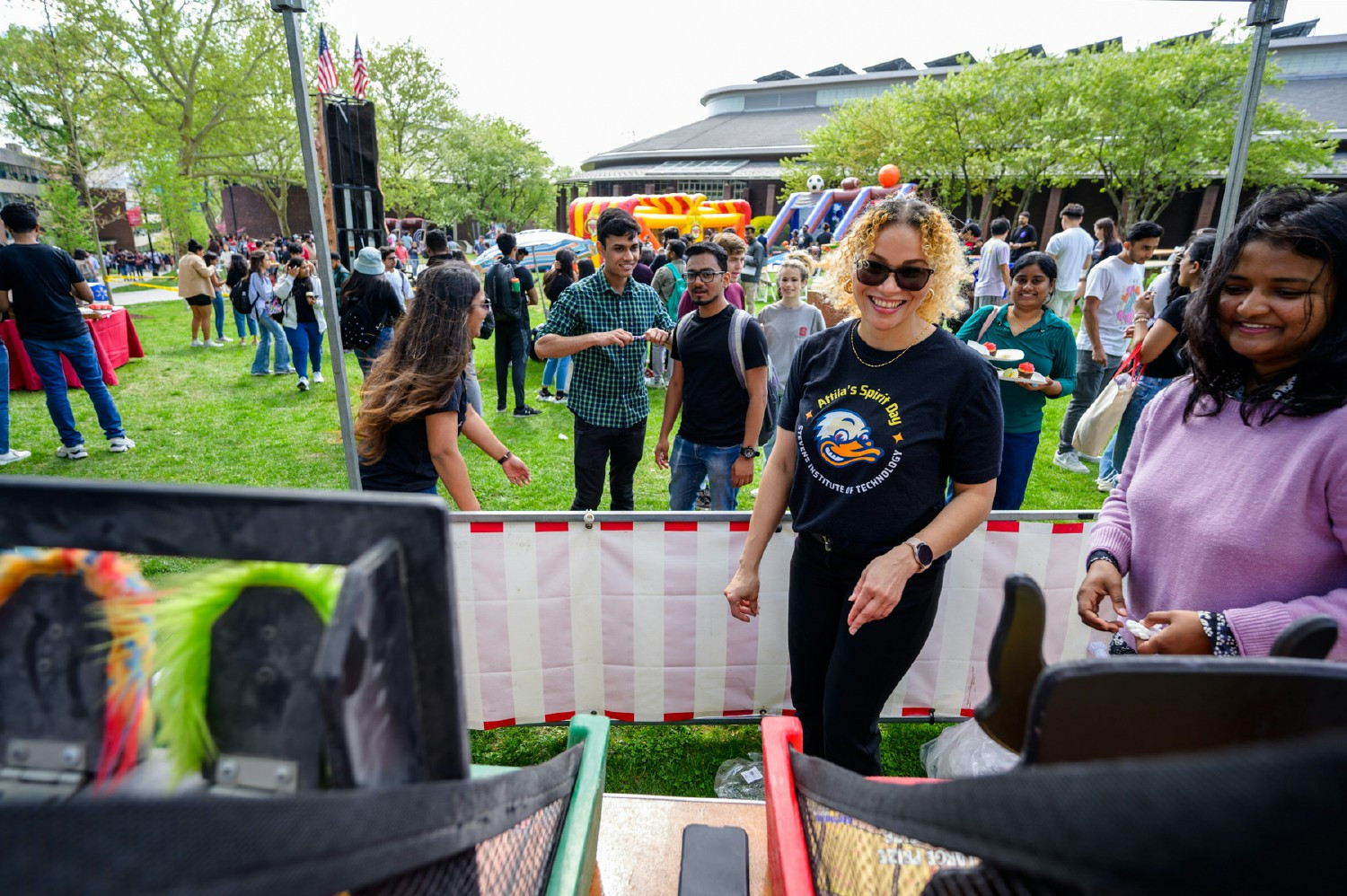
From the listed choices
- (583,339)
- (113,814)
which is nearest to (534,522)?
(583,339)

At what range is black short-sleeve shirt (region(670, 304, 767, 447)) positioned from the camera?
4.00 meters

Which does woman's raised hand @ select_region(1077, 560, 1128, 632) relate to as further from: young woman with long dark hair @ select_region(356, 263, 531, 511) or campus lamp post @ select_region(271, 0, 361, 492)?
campus lamp post @ select_region(271, 0, 361, 492)

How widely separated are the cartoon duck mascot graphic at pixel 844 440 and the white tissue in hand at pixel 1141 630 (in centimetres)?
69

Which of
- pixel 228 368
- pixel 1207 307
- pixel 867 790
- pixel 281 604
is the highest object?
pixel 1207 307

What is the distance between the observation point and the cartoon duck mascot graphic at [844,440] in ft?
6.33

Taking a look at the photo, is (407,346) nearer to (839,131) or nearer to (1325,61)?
(839,131)

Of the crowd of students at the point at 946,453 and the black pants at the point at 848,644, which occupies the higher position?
the crowd of students at the point at 946,453

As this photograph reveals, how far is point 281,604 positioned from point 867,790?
24.7 inches

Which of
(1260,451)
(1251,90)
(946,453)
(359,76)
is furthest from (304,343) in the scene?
(1260,451)

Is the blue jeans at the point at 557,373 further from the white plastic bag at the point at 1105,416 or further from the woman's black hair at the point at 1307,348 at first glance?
the woman's black hair at the point at 1307,348

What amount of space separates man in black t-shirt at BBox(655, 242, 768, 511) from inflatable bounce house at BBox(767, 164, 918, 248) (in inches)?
798

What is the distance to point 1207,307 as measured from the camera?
1.63 meters

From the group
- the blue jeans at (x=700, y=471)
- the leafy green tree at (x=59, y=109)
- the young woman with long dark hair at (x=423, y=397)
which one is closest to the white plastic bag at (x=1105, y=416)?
the blue jeans at (x=700, y=471)

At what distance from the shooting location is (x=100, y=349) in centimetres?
902
